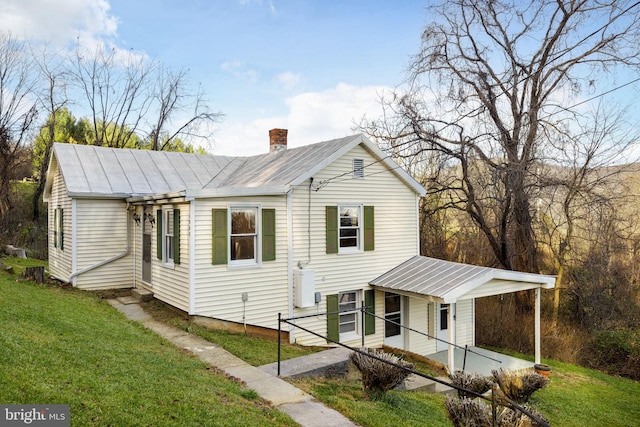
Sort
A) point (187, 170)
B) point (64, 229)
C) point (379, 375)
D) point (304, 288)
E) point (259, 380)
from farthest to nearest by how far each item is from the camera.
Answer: point (187, 170), point (64, 229), point (304, 288), point (259, 380), point (379, 375)

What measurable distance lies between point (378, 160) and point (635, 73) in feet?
29.9

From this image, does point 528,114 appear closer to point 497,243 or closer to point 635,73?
point 635,73

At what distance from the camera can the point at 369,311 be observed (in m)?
13.4

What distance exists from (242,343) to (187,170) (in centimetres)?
895

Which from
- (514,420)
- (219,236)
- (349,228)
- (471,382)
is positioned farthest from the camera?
(349,228)

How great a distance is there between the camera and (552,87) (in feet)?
50.8

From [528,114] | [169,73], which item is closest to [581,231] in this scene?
[528,114]

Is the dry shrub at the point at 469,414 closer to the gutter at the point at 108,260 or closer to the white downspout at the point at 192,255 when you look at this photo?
the white downspout at the point at 192,255

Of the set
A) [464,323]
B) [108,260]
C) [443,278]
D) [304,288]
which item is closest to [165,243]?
[108,260]

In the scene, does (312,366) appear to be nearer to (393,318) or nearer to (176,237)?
(176,237)

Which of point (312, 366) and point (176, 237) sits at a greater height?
point (176, 237)

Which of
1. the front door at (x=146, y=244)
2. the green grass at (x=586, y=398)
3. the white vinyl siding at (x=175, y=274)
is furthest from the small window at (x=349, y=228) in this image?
the green grass at (x=586, y=398)

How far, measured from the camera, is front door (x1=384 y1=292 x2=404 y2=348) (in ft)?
45.4

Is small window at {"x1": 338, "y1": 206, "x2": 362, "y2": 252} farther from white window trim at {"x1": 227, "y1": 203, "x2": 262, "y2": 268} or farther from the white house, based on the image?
white window trim at {"x1": 227, "y1": 203, "x2": 262, "y2": 268}
